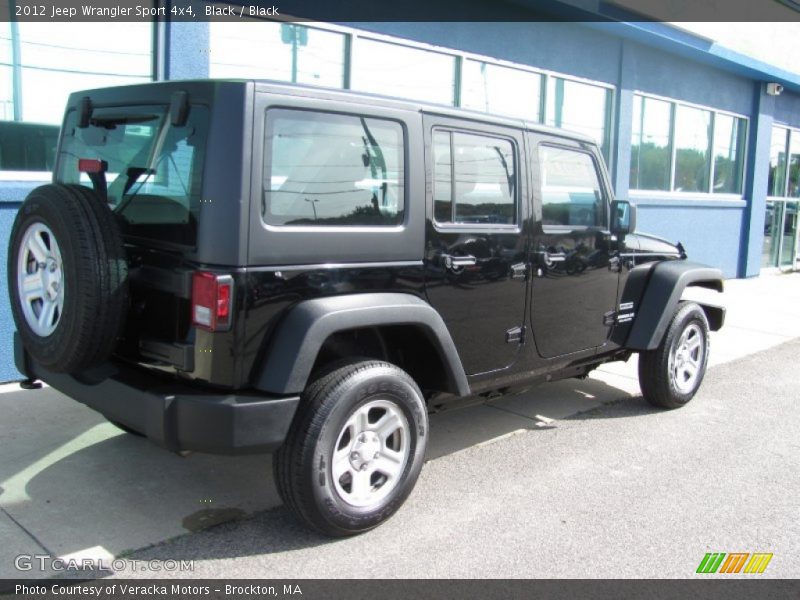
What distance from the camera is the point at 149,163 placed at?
3.59 m

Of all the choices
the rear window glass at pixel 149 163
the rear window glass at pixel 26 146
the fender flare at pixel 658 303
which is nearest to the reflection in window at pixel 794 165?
the fender flare at pixel 658 303

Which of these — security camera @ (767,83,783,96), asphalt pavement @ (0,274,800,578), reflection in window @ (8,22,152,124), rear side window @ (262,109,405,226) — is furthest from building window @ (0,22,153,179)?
security camera @ (767,83,783,96)

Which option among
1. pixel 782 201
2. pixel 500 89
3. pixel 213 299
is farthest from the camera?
pixel 782 201

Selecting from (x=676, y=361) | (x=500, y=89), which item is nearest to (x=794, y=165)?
(x=500, y=89)

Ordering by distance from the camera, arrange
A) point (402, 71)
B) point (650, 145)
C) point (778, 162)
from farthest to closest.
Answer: point (778, 162)
point (650, 145)
point (402, 71)

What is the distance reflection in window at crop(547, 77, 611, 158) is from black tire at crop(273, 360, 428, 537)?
23.8 ft

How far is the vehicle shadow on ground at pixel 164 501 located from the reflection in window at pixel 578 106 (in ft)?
20.9

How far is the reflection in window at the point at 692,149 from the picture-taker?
13.0 meters

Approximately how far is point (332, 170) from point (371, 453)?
1308 millimetres

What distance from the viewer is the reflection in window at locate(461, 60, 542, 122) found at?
9180 mm

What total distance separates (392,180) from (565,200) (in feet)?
4.84

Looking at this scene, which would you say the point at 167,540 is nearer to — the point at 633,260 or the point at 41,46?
the point at 633,260

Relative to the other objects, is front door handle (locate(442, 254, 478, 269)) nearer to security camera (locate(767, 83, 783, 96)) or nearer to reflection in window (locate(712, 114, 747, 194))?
reflection in window (locate(712, 114, 747, 194))

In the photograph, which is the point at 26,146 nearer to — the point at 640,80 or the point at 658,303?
the point at 658,303
